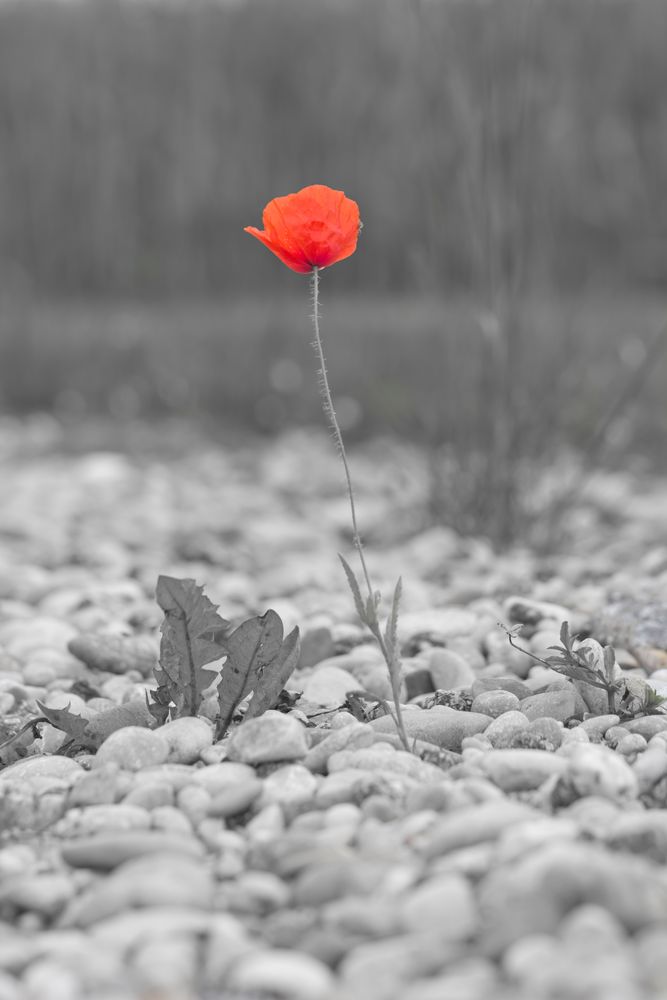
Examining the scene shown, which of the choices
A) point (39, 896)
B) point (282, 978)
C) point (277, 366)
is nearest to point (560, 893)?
point (282, 978)

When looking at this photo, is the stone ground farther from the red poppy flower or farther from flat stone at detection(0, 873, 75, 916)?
the red poppy flower

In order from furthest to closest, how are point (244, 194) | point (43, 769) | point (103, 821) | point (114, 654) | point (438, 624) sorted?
point (244, 194) < point (438, 624) < point (114, 654) < point (43, 769) < point (103, 821)

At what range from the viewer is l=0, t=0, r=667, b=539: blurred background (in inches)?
225

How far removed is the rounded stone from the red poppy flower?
1.93 feet

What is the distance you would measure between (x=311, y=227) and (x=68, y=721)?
0.70 m

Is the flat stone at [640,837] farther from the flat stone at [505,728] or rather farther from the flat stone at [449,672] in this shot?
the flat stone at [449,672]

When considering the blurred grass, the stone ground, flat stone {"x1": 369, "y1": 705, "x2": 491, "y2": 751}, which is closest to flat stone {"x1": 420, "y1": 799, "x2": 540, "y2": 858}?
the stone ground

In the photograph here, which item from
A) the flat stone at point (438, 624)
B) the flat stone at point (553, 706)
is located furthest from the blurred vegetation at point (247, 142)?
the flat stone at point (553, 706)

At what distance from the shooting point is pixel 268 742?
1.47m

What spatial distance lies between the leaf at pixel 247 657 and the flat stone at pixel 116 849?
0.40 m

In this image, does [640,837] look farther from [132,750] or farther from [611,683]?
[132,750]

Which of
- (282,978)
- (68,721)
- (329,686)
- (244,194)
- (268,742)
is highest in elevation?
(244,194)

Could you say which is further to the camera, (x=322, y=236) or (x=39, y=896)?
(x=322, y=236)

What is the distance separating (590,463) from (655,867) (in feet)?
6.39
